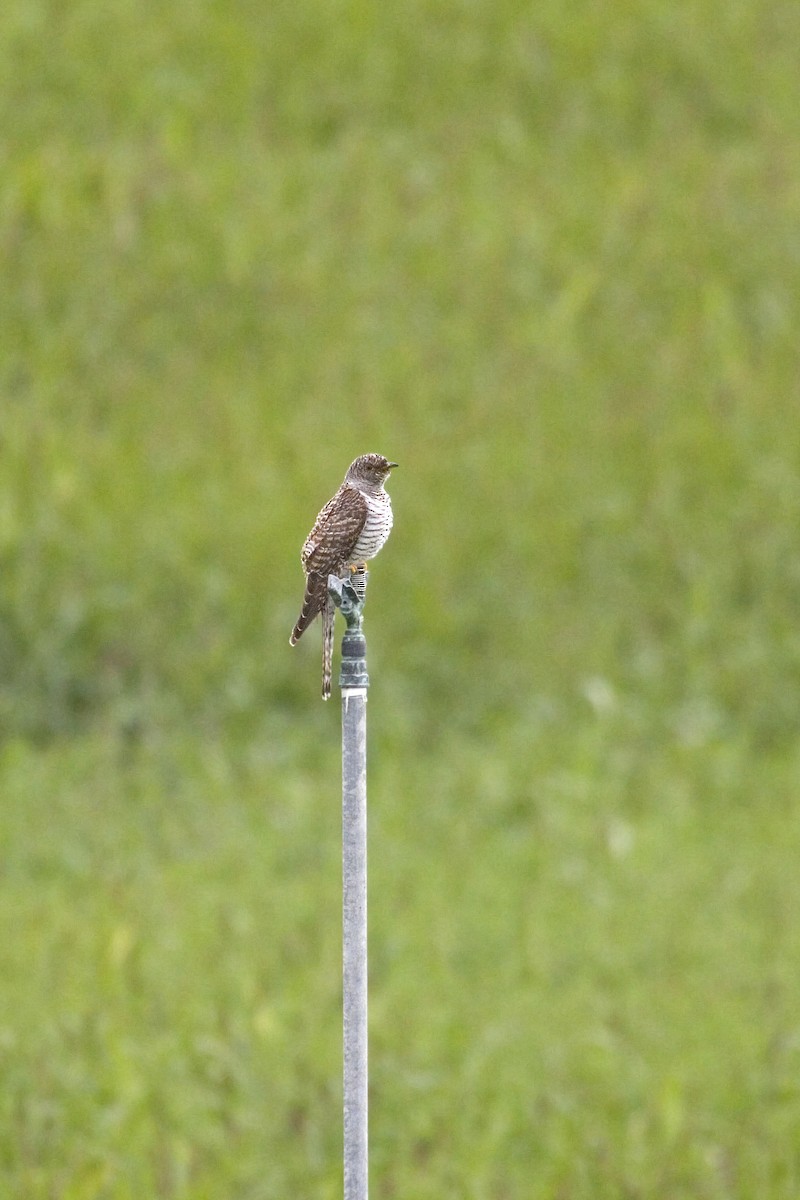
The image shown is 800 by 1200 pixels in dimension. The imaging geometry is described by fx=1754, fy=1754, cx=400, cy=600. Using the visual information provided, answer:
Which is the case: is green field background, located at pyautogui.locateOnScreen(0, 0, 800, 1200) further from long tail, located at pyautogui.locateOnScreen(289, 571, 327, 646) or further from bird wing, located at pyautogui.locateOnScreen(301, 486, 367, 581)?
bird wing, located at pyautogui.locateOnScreen(301, 486, 367, 581)

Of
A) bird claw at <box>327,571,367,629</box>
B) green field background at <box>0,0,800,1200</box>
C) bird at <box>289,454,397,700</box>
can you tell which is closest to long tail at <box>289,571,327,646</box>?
bird at <box>289,454,397,700</box>

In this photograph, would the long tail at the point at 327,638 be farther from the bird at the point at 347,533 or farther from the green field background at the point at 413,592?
the green field background at the point at 413,592

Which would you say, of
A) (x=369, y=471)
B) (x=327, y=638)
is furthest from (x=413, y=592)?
(x=369, y=471)

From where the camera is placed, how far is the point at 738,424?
12.1 metres

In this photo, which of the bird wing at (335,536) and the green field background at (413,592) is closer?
the bird wing at (335,536)

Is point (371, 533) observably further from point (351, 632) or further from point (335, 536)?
point (351, 632)

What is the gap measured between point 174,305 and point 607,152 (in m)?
4.15

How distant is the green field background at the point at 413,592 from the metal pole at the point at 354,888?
8.90 feet

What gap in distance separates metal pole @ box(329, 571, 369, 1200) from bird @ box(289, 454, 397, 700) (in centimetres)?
17

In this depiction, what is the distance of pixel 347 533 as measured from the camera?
329cm

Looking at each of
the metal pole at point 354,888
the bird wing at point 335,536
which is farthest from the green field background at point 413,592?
the bird wing at point 335,536

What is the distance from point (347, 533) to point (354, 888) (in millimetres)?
702

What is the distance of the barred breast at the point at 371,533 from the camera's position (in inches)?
129

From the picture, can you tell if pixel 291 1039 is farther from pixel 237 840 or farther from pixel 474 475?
pixel 474 475
